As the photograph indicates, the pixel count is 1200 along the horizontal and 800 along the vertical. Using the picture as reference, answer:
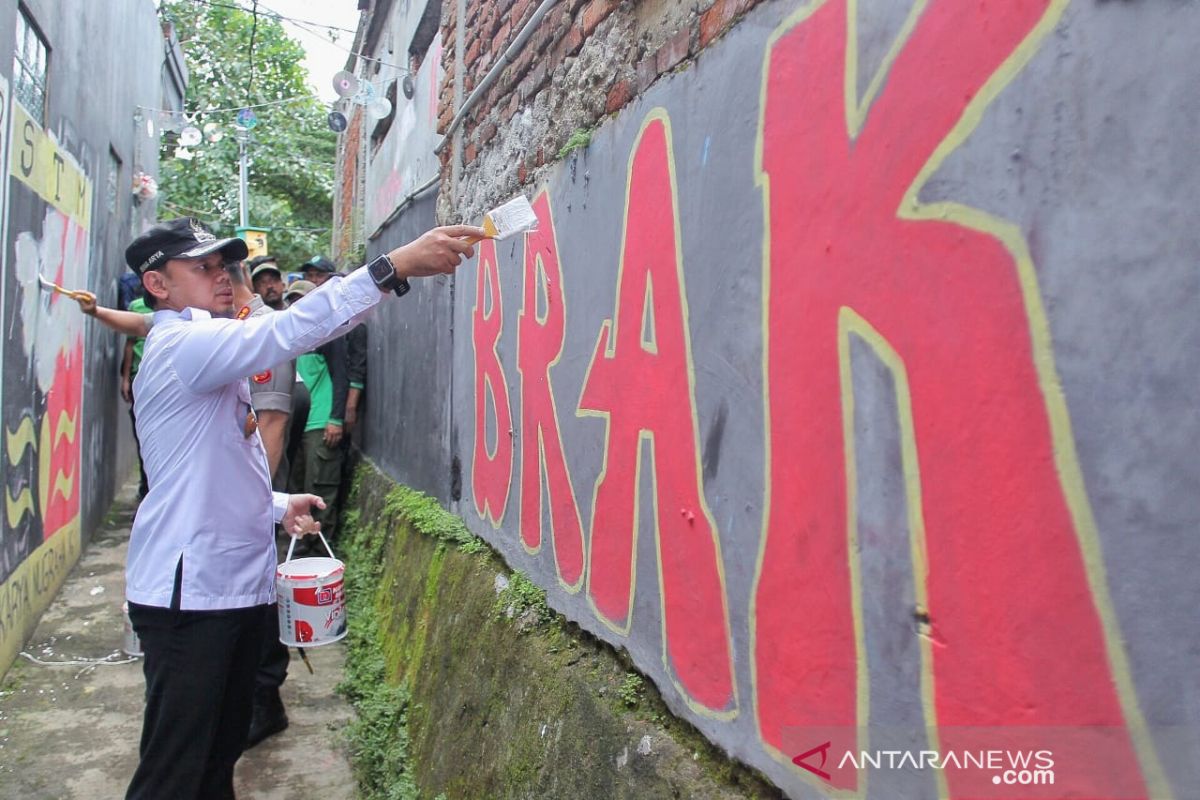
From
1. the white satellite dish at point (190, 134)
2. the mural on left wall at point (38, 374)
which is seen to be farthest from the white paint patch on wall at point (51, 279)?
the white satellite dish at point (190, 134)

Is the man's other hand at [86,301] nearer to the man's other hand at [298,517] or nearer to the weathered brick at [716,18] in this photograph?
the man's other hand at [298,517]

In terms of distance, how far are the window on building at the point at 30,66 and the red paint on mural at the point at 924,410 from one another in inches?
151

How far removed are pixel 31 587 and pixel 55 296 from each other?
159 centimetres

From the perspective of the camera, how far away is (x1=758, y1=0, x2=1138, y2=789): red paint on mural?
3.67ft

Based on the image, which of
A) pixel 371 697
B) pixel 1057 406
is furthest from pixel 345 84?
pixel 1057 406

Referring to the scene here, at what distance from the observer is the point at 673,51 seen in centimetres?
212

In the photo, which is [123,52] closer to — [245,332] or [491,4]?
[491,4]

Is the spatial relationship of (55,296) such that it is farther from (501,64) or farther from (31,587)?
(501,64)

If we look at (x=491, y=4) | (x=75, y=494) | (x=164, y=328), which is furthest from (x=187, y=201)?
(x=164, y=328)

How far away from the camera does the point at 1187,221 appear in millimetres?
949

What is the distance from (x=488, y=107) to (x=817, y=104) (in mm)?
2598

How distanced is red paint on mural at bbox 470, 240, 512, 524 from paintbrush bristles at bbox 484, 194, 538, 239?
917 mm

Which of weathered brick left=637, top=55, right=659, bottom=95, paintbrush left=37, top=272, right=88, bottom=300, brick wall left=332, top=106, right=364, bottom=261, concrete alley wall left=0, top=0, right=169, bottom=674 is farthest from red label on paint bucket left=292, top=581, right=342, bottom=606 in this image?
brick wall left=332, top=106, right=364, bottom=261

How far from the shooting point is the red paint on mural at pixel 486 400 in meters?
3.42
